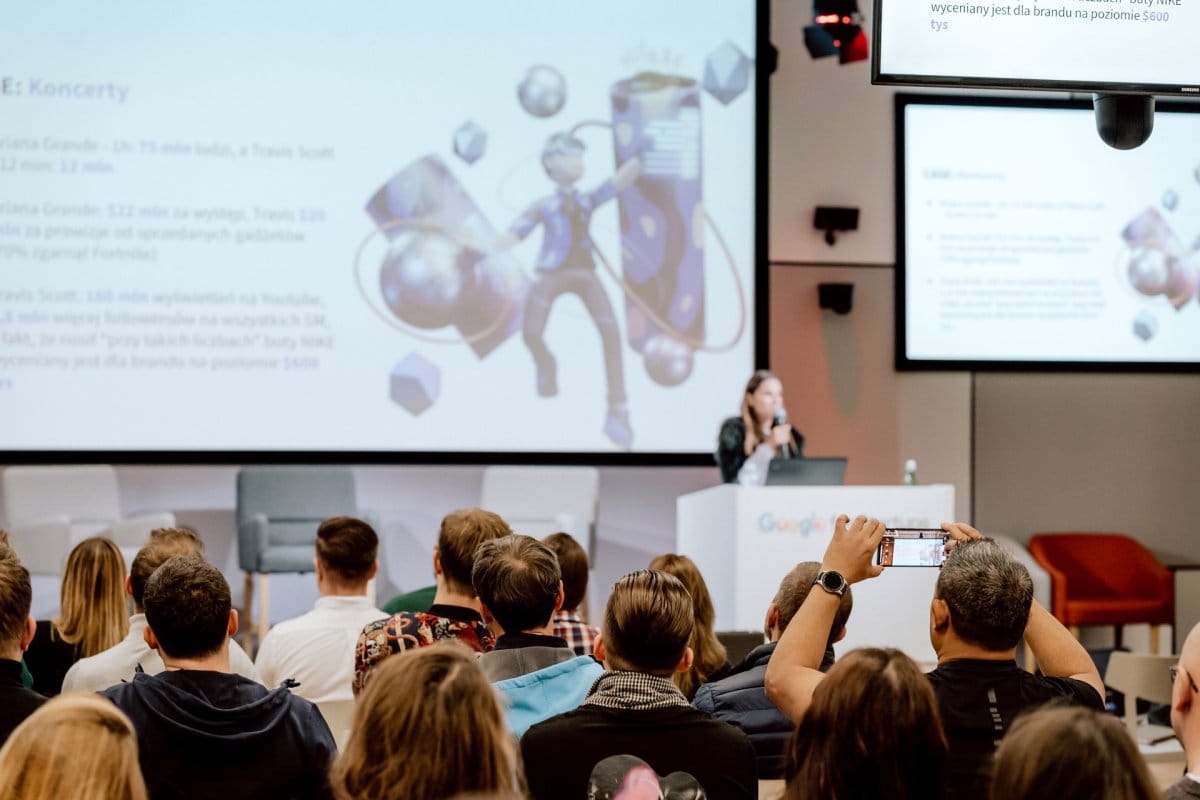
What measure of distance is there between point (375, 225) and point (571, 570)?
3474 mm

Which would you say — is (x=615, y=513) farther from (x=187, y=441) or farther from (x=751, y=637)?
(x=751, y=637)

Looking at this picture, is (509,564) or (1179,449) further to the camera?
(1179,449)

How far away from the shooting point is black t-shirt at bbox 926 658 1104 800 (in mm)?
2139

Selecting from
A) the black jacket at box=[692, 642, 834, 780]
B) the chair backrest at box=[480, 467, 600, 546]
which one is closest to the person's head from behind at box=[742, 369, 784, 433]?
the chair backrest at box=[480, 467, 600, 546]

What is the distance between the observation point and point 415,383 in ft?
22.0

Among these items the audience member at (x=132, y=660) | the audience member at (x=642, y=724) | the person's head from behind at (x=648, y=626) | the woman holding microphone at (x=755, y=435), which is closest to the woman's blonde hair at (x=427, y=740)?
the audience member at (x=642, y=724)

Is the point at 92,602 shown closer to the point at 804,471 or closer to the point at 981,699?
the point at 981,699

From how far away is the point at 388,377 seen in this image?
6.68 m

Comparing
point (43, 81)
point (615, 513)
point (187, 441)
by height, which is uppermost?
point (43, 81)

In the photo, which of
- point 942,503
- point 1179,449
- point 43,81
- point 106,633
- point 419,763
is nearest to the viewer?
point 419,763

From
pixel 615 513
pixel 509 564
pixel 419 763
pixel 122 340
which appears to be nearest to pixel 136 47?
pixel 122 340

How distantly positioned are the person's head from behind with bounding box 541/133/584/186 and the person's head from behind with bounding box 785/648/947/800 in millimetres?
5383

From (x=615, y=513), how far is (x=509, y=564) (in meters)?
5.09

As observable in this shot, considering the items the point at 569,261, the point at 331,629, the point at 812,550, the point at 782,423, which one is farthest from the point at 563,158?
the point at 331,629
